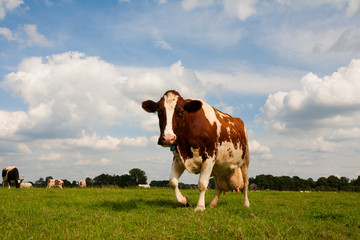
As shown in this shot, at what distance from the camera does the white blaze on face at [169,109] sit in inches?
260

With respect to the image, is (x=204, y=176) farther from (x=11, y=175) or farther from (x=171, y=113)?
(x=11, y=175)

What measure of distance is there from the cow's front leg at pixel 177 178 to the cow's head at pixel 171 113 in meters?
0.92

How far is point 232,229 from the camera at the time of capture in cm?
470

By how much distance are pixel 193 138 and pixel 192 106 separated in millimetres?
778

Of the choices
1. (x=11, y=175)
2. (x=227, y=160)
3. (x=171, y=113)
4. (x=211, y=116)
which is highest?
(x=211, y=116)

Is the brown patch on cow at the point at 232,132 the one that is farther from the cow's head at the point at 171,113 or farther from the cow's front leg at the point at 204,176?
the cow's head at the point at 171,113

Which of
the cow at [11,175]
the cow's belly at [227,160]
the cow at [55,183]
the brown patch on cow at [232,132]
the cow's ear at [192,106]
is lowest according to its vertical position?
the cow at [55,183]

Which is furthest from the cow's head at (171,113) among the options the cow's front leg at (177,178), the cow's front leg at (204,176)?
the cow's front leg at (204,176)

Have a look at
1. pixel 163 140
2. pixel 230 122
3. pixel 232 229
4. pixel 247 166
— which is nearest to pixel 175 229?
pixel 232 229

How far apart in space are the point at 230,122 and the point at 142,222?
4.28 meters

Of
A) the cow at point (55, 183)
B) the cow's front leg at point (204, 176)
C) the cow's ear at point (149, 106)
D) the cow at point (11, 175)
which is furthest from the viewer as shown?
the cow at point (55, 183)

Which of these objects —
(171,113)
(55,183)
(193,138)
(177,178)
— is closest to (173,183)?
(177,178)

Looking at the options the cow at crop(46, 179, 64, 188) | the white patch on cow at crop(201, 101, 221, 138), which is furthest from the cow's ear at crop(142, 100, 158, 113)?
the cow at crop(46, 179, 64, 188)

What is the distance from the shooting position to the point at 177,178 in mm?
7480
